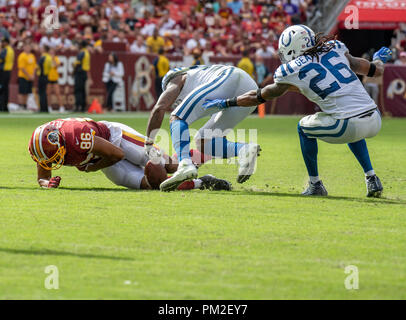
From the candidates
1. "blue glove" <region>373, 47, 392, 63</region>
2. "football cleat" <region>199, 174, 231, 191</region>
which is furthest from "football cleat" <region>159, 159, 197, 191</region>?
"blue glove" <region>373, 47, 392, 63</region>

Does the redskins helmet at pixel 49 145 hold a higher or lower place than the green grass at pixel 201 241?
higher

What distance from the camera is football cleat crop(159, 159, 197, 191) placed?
7.52 m

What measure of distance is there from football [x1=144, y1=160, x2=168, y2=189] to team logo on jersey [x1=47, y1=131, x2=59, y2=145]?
2.96 ft

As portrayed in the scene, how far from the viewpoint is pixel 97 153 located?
25.8 ft

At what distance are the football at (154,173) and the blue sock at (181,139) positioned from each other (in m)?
0.27

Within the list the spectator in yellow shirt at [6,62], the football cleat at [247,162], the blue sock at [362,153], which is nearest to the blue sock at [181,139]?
the football cleat at [247,162]

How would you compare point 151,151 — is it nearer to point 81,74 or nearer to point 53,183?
point 53,183

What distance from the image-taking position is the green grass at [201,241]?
4.44 meters

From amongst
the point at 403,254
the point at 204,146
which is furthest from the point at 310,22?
the point at 403,254

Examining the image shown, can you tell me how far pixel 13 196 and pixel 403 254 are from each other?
3987 millimetres

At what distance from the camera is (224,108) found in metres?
7.95

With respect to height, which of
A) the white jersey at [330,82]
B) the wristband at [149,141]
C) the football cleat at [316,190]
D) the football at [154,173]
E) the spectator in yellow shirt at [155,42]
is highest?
the spectator in yellow shirt at [155,42]

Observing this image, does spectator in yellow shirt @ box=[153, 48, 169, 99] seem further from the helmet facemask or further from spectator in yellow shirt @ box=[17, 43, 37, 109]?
the helmet facemask

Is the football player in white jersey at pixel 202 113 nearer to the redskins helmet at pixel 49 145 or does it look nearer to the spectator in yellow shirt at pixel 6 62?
the redskins helmet at pixel 49 145
